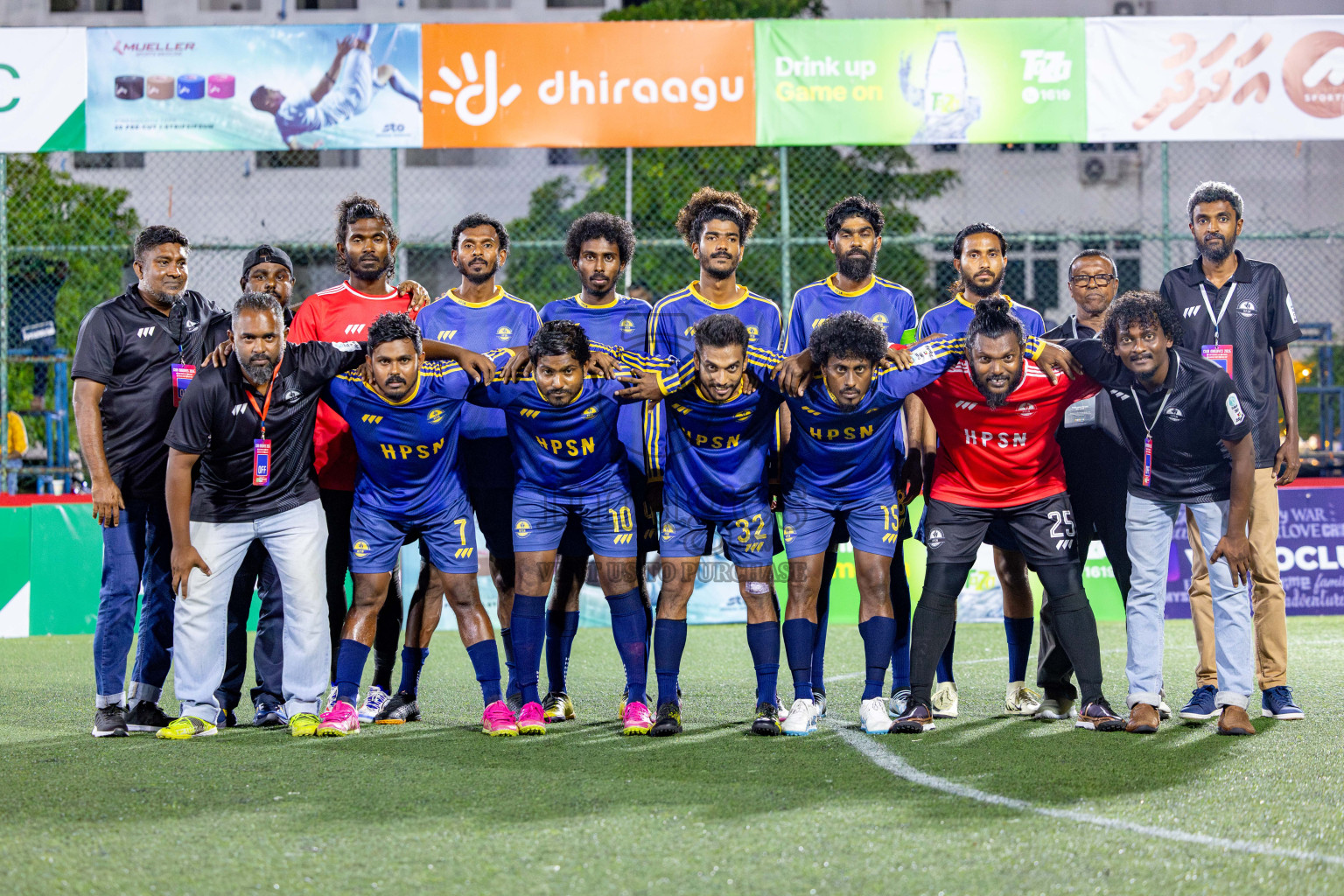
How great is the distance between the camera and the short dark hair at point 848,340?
5133 millimetres

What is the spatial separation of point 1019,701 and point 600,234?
9.29 feet

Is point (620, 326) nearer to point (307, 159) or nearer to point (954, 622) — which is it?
point (954, 622)

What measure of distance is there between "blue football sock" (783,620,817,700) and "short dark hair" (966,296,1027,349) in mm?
1318

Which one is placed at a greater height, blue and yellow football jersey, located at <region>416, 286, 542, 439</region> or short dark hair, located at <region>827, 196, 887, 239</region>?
short dark hair, located at <region>827, 196, 887, 239</region>

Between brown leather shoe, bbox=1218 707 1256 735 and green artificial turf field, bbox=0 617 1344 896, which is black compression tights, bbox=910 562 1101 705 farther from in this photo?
brown leather shoe, bbox=1218 707 1256 735

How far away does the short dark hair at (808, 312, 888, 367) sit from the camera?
5.13m

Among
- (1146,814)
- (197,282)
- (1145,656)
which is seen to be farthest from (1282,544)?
(197,282)

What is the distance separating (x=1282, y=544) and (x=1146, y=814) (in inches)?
287

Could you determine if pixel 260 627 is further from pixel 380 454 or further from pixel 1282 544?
pixel 1282 544

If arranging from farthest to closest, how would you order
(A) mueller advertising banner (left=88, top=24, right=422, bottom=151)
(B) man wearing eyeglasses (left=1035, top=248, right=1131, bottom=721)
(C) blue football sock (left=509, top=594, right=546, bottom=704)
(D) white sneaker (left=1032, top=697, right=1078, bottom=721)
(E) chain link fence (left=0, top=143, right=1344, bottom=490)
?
(E) chain link fence (left=0, top=143, right=1344, bottom=490)
(A) mueller advertising banner (left=88, top=24, right=422, bottom=151)
(B) man wearing eyeglasses (left=1035, top=248, right=1131, bottom=721)
(D) white sneaker (left=1032, top=697, right=1078, bottom=721)
(C) blue football sock (left=509, top=594, right=546, bottom=704)

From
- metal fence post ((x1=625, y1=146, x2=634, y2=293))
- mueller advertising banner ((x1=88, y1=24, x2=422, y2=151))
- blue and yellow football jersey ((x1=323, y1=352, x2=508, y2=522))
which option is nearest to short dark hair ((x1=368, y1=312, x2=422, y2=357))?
blue and yellow football jersey ((x1=323, y1=352, x2=508, y2=522))

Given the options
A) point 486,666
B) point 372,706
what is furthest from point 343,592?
point 486,666

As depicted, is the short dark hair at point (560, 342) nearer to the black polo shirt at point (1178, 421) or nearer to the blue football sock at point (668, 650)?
the blue football sock at point (668, 650)

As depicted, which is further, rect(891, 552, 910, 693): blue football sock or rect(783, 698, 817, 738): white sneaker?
rect(891, 552, 910, 693): blue football sock
